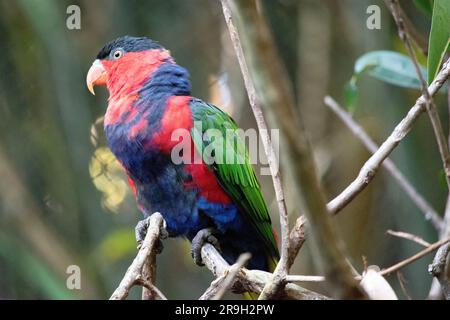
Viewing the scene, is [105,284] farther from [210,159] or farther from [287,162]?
[287,162]

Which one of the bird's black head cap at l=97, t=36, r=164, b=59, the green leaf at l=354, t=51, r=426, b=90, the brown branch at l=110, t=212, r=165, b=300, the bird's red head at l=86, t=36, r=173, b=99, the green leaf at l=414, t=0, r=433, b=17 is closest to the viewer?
the brown branch at l=110, t=212, r=165, b=300

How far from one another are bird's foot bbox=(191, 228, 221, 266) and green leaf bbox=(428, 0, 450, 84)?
47.1 inches

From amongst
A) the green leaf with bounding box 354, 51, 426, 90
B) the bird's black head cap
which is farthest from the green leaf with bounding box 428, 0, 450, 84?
the bird's black head cap

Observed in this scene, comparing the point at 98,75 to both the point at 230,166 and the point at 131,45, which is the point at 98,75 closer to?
the point at 131,45

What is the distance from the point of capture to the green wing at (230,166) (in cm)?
271

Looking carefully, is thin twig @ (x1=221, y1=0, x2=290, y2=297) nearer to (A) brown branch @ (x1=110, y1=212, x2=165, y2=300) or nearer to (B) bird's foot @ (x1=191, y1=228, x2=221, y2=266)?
(A) brown branch @ (x1=110, y1=212, x2=165, y2=300)

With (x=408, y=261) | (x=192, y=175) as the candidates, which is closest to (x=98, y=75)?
(x=192, y=175)

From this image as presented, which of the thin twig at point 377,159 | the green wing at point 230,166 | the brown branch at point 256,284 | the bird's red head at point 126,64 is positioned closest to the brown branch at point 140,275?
the brown branch at point 256,284

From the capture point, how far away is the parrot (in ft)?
8.83

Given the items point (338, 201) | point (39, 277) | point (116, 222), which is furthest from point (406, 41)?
point (116, 222)

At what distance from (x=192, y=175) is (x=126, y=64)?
29.0 inches

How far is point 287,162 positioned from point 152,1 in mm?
3643

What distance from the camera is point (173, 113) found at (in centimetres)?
273

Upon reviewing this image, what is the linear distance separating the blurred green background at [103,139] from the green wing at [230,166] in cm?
129
